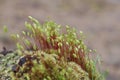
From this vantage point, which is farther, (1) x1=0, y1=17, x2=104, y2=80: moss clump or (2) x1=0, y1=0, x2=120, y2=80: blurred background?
(2) x1=0, y1=0, x2=120, y2=80: blurred background

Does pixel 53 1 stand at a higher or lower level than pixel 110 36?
higher

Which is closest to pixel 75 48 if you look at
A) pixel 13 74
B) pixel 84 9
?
pixel 13 74

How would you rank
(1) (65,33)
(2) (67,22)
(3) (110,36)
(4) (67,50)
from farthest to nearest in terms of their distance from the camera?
(2) (67,22)
(3) (110,36)
(1) (65,33)
(4) (67,50)

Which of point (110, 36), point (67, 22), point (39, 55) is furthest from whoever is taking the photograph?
point (67, 22)

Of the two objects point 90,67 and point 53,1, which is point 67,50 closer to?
point 90,67
